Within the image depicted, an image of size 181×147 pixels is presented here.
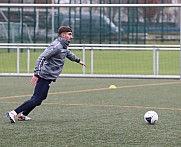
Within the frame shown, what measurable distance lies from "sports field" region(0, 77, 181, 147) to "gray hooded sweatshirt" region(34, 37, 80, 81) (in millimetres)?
787

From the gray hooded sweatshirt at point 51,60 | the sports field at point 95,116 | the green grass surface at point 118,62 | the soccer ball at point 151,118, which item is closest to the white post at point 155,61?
the green grass surface at point 118,62

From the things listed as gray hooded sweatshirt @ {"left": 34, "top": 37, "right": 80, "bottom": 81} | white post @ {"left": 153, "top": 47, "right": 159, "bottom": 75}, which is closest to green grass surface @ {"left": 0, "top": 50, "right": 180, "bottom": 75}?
white post @ {"left": 153, "top": 47, "right": 159, "bottom": 75}

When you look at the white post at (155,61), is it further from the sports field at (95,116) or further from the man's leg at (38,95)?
the man's leg at (38,95)

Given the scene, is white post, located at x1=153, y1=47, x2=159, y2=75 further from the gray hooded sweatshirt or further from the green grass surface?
the gray hooded sweatshirt

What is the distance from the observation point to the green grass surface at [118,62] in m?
25.2

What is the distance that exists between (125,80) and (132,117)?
10.6 meters

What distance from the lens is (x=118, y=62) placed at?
27.3 metres

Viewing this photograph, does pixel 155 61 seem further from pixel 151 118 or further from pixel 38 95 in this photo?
pixel 151 118

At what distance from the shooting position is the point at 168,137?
9.49 m

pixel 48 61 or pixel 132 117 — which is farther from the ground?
pixel 48 61

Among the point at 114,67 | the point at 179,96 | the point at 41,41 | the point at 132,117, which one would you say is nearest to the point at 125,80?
the point at 114,67

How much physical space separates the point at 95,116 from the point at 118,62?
49.6 feet

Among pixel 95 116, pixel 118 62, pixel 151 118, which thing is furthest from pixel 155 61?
pixel 151 118

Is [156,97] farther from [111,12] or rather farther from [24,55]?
[111,12]
